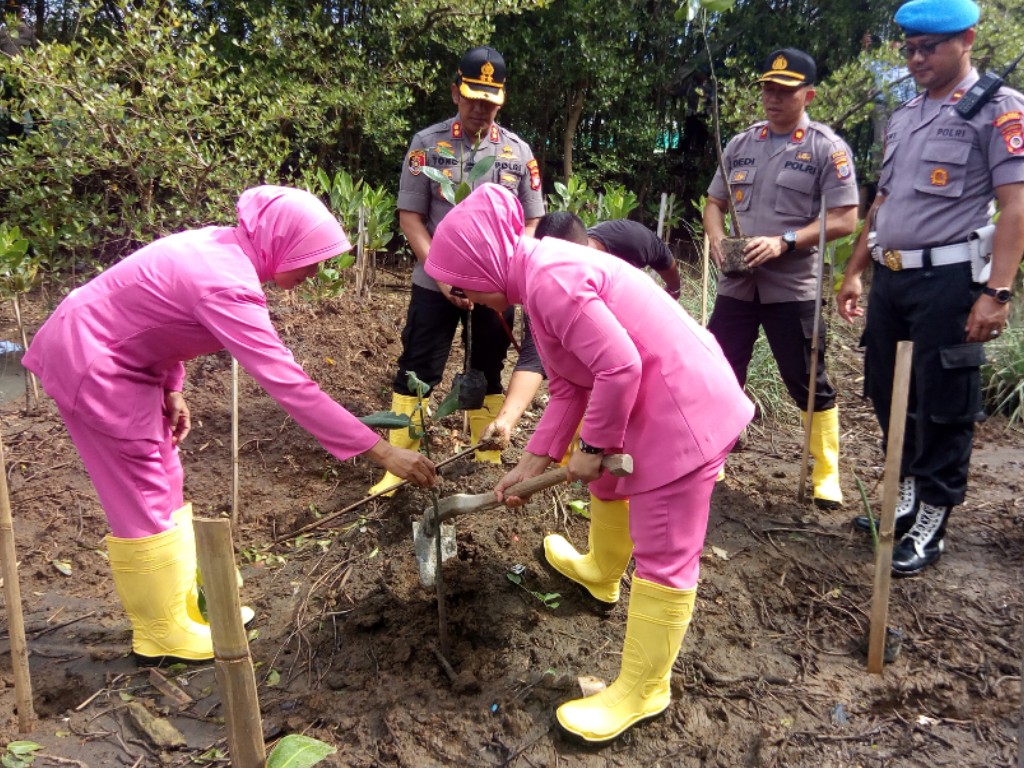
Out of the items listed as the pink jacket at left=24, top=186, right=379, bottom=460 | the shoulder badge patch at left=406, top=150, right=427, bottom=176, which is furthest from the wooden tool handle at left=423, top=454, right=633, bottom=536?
the shoulder badge patch at left=406, top=150, right=427, bottom=176

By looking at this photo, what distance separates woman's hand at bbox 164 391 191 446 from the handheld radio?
117 inches

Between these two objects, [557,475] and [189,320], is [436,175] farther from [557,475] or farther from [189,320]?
[557,475]

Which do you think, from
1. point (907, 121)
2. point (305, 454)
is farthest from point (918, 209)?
point (305, 454)

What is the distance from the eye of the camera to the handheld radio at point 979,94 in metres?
2.57

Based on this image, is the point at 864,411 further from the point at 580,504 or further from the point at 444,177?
the point at 444,177

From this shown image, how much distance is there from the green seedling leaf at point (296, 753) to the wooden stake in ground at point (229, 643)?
0.04 meters

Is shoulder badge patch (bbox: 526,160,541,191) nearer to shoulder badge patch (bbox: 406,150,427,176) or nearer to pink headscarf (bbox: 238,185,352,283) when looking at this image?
shoulder badge patch (bbox: 406,150,427,176)

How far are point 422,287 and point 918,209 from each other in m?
2.10

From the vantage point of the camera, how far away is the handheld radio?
2.57 metres

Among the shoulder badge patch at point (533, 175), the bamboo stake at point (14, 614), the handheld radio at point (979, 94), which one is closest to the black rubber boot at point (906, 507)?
the handheld radio at point (979, 94)

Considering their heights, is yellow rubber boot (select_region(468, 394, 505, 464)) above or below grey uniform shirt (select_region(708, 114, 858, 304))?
below

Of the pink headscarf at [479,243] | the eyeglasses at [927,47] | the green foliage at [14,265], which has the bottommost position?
the green foliage at [14,265]

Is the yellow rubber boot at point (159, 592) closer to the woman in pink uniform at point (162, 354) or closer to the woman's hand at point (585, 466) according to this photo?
the woman in pink uniform at point (162, 354)

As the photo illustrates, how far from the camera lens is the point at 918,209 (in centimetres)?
277
